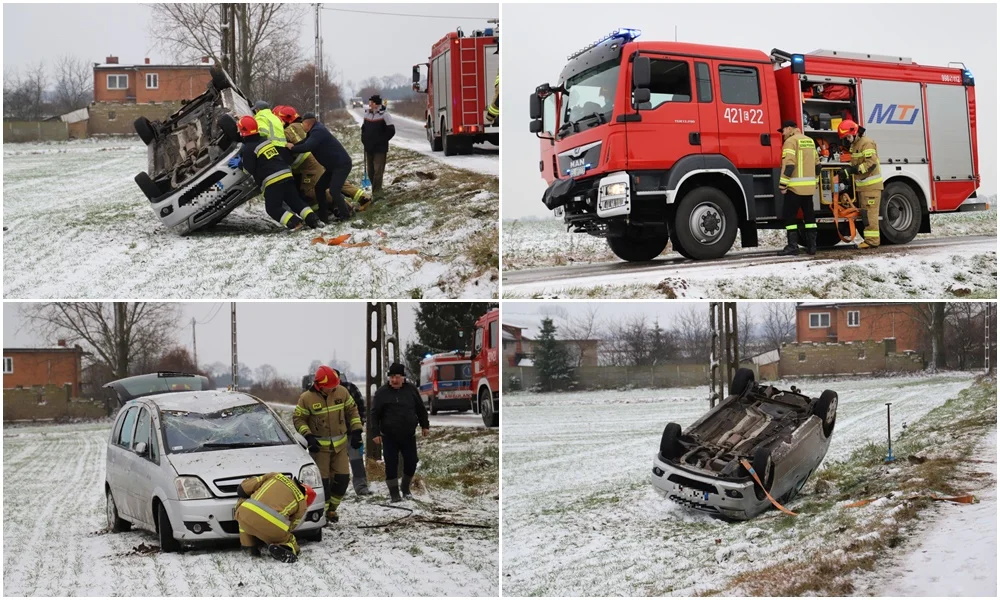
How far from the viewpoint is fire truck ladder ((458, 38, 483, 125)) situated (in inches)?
607

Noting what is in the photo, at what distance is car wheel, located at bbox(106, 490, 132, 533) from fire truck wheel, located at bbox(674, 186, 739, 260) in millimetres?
6190

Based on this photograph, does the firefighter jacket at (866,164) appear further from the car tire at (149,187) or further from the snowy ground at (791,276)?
the car tire at (149,187)

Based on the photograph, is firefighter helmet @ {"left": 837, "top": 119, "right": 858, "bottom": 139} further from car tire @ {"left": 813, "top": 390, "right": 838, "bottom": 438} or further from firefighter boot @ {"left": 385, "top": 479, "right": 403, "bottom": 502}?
firefighter boot @ {"left": 385, "top": 479, "right": 403, "bottom": 502}

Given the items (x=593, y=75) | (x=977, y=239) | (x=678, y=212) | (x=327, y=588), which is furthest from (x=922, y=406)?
(x=327, y=588)

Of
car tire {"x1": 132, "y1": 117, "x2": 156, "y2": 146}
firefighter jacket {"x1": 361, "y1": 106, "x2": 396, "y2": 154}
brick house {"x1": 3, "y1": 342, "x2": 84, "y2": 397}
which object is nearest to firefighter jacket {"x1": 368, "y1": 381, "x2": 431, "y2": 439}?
firefighter jacket {"x1": 361, "y1": 106, "x2": 396, "y2": 154}

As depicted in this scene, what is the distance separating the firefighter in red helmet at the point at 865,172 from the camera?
11.4 m

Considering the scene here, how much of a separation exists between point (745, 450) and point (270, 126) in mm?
6410

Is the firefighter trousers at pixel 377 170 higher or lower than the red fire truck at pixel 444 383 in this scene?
higher

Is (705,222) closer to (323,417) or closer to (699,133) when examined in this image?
(699,133)

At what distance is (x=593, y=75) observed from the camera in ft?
34.0

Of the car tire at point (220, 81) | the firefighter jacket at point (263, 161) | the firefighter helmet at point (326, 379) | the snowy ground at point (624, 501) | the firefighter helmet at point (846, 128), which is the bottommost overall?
the snowy ground at point (624, 501)

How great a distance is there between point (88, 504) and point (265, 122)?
495 centimetres

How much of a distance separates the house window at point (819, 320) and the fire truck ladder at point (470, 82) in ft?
21.3

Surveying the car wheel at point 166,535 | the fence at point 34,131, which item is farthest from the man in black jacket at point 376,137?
the fence at point 34,131
